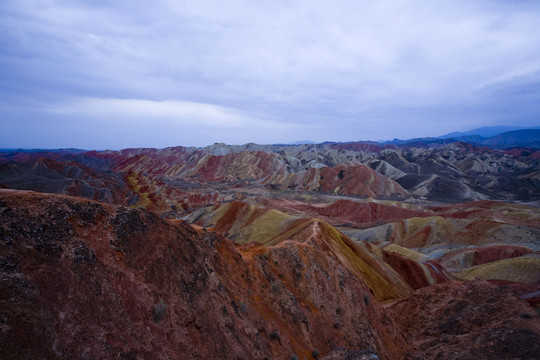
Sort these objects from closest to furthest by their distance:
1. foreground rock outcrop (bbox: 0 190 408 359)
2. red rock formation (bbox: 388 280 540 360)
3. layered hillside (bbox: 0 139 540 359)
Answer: foreground rock outcrop (bbox: 0 190 408 359) → layered hillside (bbox: 0 139 540 359) → red rock formation (bbox: 388 280 540 360)

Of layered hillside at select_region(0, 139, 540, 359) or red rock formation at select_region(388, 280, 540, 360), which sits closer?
layered hillside at select_region(0, 139, 540, 359)

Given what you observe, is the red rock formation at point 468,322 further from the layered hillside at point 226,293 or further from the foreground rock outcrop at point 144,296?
the foreground rock outcrop at point 144,296

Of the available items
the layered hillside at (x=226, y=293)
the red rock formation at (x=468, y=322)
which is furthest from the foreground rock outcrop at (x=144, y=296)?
the red rock formation at (x=468, y=322)

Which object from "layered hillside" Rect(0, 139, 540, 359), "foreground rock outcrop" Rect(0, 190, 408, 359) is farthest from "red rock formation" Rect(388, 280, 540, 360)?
"foreground rock outcrop" Rect(0, 190, 408, 359)

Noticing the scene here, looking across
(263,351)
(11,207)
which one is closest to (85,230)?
(11,207)

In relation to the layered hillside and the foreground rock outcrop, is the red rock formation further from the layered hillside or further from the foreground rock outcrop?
the foreground rock outcrop

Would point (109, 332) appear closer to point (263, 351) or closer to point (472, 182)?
point (263, 351)

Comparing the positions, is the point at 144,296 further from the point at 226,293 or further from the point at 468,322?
the point at 468,322

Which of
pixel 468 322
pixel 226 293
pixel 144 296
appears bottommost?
pixel 468 322

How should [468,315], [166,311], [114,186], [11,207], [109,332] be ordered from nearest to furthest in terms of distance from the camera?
[109,332]
[11,207]
[166,311]
[468,315]
[114,186]

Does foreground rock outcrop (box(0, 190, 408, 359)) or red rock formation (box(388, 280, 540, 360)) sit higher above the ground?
foreground rock outcrop (box(0, 190, 408, 359))

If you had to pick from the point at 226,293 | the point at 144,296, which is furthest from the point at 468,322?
the point at 144,296
